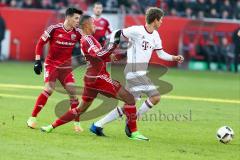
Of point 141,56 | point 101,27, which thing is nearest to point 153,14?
point 141,56

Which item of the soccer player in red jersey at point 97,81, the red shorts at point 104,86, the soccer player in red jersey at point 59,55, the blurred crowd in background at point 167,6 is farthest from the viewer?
the blurred crowd in background at point 167,6

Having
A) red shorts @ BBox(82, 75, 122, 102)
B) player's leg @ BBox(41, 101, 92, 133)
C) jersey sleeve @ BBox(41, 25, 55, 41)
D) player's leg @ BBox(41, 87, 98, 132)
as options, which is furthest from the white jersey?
jersey sleeve @ BBox(41, 25, 55, 41)

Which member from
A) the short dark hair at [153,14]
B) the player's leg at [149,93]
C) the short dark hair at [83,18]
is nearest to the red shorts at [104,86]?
the player's leg at [149,93]

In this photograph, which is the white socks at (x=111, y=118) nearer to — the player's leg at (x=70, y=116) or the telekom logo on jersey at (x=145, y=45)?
the player's leg at (x=70, y=116)

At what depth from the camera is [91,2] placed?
35.2m

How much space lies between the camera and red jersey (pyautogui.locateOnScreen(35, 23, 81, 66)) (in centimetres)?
1417

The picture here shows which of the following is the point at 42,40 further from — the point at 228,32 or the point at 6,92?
the point at 228,32

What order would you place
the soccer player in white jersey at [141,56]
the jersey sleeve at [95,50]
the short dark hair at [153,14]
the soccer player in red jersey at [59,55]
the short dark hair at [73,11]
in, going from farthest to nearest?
the soccer player in red jersey at [59,55], the short dark hair at [73,11], the soccer player in white jersey at [141,56], the short dark hair at [153,14], the jersey sleeve at [95,50]

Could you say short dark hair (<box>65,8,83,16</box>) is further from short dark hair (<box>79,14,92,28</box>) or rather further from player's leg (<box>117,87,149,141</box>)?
player's leg (<box>117,87,149,141</box>)

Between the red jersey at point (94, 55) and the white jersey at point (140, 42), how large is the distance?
0.56 meters

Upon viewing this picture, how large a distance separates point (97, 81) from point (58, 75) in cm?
137

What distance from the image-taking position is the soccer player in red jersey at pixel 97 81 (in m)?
13.1

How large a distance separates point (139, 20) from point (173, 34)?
5.58 ft

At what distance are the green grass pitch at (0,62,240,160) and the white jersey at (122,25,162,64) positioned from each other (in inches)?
56.3
